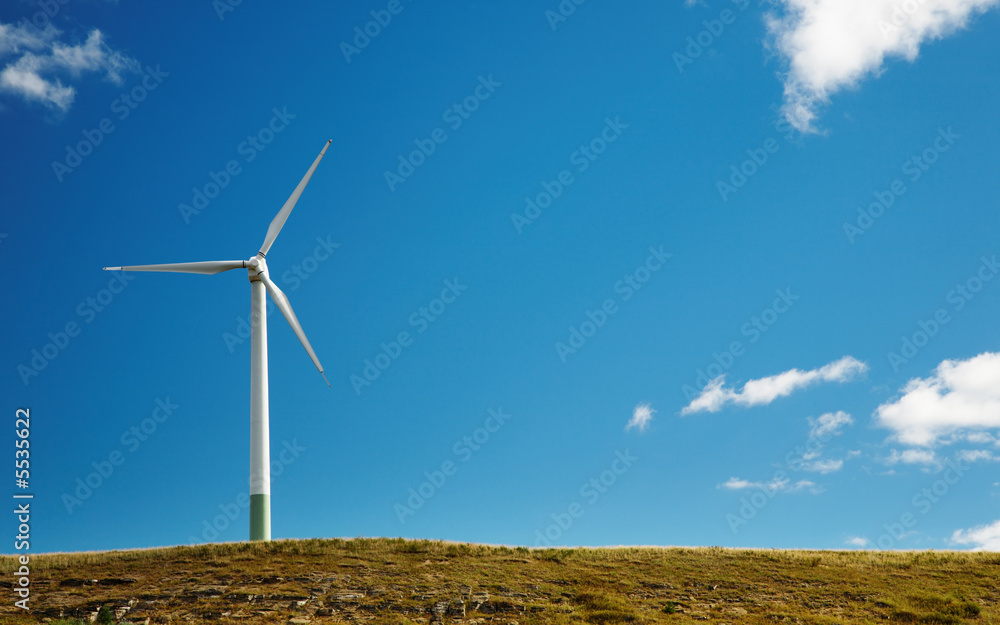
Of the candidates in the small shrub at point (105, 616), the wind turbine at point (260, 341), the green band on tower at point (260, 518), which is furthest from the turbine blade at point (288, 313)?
the small shrub at point (105, 616)

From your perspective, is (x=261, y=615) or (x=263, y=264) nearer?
(x=261, y=615)

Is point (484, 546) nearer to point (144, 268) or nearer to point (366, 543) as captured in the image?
point (366, 543)

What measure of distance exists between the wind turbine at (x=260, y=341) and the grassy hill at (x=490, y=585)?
8.61ft

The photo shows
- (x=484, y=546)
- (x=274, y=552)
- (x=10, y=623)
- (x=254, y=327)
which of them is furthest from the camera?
(x=254, y=327)

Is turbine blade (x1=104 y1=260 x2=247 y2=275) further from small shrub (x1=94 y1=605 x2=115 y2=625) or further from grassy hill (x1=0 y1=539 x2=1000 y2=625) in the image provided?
small shrub (x1=94 y1=605 x2=115 y2=625)

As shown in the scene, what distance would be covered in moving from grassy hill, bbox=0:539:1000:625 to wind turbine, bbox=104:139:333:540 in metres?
2.62

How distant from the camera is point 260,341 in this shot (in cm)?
4966

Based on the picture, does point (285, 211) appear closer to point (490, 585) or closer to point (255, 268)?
point (255, 268)

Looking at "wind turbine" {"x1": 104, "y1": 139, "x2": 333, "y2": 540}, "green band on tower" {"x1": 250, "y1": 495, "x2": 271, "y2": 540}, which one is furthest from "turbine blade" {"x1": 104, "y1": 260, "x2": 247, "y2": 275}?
"green band on tower" {"x1": 250, "y1": 495, "x2": 271, "y2": 540}

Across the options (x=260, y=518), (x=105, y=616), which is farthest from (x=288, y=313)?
(x=105, y=616)

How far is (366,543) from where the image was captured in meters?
46.0

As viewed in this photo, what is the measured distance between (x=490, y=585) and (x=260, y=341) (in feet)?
69.2

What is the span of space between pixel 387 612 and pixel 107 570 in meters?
16.4

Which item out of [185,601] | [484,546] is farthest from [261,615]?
[484,546]
